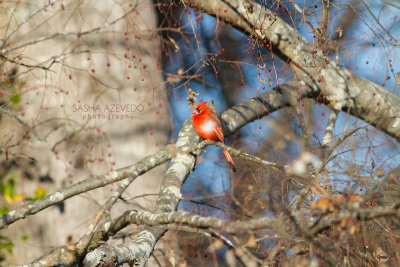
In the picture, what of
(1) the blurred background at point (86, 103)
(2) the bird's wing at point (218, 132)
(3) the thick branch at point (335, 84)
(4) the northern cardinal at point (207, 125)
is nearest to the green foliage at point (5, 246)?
(1) the blurred background at point (86, 103)

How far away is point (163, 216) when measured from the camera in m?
2.29

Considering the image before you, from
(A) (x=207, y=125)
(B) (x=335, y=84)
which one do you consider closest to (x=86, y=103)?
(A) (x=207, y=125)

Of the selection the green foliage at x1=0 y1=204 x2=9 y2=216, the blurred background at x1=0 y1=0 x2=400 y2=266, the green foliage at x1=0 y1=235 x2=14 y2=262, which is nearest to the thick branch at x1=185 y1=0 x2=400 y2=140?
the blurred background at x1=0 y1=0 x2=400 y2=266

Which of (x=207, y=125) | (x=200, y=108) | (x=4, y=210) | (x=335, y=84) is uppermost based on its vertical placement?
(x=335, y=84)

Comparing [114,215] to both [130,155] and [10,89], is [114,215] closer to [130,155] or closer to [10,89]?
[130,155]

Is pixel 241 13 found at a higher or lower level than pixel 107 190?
higher

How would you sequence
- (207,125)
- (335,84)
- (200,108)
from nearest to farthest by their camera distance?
(207,125), (200,108), (335,84)

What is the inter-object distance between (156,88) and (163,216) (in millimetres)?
1652

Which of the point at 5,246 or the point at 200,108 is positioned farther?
the point at 200,108

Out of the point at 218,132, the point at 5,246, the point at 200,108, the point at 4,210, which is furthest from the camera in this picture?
the point at 200,108

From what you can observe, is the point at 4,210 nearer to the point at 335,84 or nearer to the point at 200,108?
the point at 200,108

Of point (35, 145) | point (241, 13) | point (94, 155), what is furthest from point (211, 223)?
point (241, 13)

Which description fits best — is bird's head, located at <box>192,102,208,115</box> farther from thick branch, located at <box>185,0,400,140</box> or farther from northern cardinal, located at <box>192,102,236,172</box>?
thick branch, located at <box>185,0,400,140</box>

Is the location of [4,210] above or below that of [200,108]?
below
